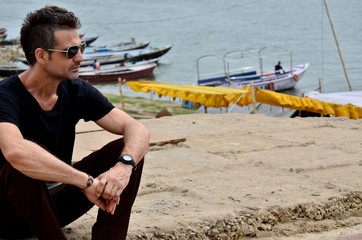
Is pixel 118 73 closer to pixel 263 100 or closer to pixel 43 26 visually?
pixel 263 100

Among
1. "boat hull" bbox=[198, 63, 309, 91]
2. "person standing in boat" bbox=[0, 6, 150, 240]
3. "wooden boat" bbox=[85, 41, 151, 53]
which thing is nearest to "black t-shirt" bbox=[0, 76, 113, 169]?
"person standing in boat" bbox=[0, 6, 150, 240]

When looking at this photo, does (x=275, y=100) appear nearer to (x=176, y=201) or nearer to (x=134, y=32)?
(x=176, y=201)

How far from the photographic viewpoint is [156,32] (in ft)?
160

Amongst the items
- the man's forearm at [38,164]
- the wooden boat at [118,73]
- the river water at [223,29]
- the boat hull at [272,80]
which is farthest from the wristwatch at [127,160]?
the wooden boat at [118,73]

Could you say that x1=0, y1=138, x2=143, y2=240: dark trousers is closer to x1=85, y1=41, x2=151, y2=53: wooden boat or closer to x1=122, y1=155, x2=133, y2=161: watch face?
x1=122, y1=155, x2=133, y2=161: watch face

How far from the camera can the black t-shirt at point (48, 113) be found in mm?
2162

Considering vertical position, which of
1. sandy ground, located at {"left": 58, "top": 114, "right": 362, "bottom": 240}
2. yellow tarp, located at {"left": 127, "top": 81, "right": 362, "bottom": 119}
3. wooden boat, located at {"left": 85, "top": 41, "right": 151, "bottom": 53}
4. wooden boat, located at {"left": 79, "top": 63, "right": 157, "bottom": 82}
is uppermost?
sandy ground, located at {"left": 58, "top": 114, "right": 362, "bottom": 240}

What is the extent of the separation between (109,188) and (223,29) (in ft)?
149

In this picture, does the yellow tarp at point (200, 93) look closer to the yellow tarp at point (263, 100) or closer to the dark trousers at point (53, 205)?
the yellow tarp at point (263, 100)

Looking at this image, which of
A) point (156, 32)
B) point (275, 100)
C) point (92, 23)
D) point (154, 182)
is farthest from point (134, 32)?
point (154, 182)

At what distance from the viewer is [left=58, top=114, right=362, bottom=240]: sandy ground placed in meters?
2.71

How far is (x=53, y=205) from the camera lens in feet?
6.89

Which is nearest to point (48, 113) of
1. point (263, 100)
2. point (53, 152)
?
point (53, 152)

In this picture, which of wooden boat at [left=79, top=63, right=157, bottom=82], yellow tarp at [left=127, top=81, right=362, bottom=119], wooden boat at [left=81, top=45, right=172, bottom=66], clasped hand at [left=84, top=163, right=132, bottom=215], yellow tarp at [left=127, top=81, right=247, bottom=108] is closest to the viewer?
clasped hand at [left=84, top=163, right=132, bottom=215]
